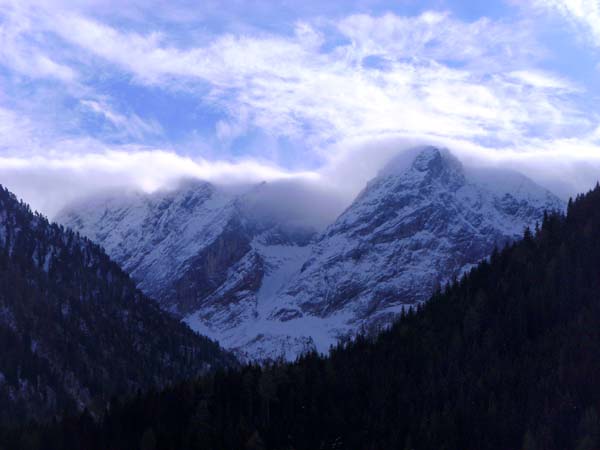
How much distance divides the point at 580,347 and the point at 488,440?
3057 centimetres

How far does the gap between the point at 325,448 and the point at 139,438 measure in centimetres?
3481

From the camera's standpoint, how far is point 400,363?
195625 millimetres

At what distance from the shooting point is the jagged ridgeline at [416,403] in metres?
156

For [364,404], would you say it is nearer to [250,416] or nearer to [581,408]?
[250,416]

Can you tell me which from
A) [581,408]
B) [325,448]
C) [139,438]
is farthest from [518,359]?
[139,438]

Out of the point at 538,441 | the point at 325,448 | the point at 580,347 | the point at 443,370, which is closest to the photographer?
the point at 538,441

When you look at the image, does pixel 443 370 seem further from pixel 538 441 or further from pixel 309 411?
pixel 538 441

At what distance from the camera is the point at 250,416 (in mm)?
176625

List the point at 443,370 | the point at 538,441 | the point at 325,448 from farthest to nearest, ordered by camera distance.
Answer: the point at 443,370 < the point at 325,448 < the point at 538,441

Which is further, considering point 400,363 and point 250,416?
point 400,363

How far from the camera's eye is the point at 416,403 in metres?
174

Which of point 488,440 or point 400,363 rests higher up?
point 400,363

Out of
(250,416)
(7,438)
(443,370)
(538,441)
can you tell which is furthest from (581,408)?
(7,438)

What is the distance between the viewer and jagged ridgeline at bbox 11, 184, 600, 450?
156 meters
